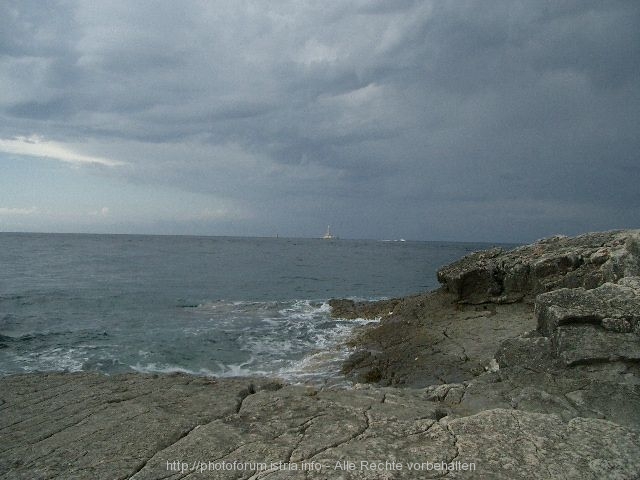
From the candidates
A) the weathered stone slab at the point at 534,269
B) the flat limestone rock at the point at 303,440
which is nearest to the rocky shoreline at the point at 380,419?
the flat limestone rock at the point at 303,440

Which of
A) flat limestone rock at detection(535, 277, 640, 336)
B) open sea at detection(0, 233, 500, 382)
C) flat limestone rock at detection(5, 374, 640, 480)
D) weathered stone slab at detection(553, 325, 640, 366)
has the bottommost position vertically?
open sea at detection(0, 233, 500, 382)

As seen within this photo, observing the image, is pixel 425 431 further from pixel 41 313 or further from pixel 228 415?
pixel 41 313

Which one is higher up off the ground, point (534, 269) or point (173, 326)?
point (534, 269)

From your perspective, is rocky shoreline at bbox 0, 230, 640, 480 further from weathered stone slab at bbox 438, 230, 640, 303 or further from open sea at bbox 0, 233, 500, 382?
open sea at bbox 0, 233, 500, 382

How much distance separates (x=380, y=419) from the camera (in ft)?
17.0

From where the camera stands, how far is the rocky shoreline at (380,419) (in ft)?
13.6

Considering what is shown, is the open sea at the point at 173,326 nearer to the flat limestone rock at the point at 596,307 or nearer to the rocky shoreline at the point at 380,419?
the rocky shoreline at the point at 380,419

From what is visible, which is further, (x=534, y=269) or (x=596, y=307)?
(x=534, y=269)

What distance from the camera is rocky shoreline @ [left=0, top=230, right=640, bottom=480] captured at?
13.6ft

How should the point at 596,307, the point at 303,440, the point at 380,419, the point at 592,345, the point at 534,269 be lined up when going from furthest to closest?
the point at 534,269 < the point at 596,307 < the point at 592,345 < the point at 380,419 < the point at 303,440

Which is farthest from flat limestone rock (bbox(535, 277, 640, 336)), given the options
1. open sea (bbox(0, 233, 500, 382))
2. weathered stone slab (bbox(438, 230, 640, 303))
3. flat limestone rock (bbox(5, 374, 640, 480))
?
open sea (bbox(0, 233, 500, 382))

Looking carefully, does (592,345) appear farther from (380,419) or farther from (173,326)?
(173,326)

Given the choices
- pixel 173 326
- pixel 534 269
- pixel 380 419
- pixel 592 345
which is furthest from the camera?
pixel 173 326

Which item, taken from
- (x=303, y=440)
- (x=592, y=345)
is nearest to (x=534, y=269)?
(x=592, y=345)
